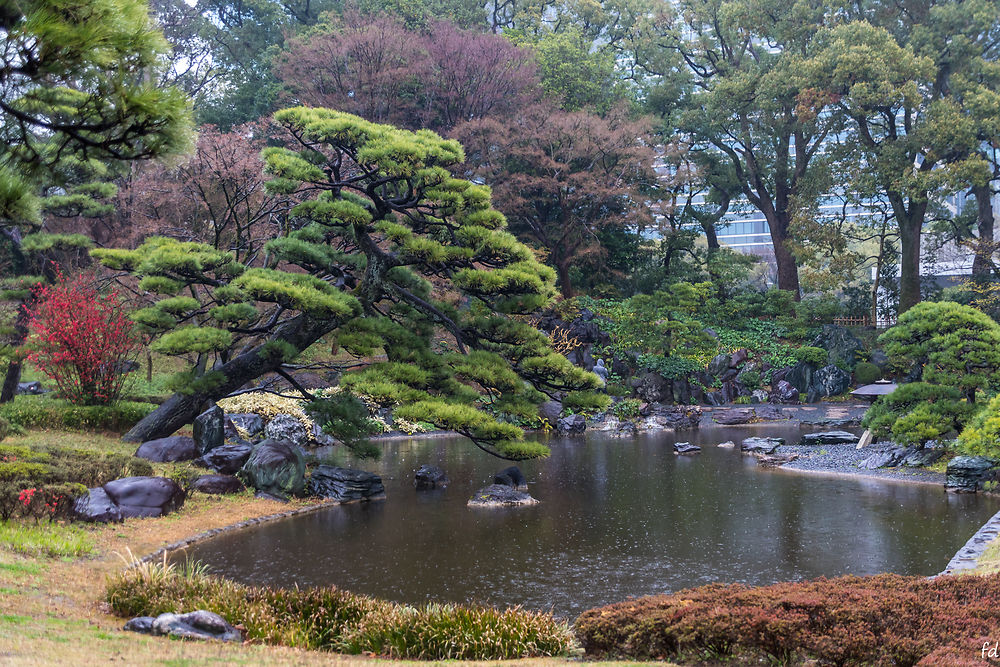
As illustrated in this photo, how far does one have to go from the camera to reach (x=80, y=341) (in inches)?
592

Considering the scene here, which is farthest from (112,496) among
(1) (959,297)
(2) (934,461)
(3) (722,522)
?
(1) (959,297)

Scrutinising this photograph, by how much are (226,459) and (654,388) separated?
1717 cm

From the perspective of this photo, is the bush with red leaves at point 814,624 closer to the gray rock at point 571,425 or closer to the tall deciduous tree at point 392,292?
the tall deciduous tree at point 392,292

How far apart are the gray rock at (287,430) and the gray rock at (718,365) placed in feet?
52.4

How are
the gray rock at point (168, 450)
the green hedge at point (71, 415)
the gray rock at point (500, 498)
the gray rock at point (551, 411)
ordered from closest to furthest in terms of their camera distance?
the gray rock at point (500, 498)
the gray rock at point (168, 450)
the green hedge at point (71, 415)
the gray rock at point (551, 411)

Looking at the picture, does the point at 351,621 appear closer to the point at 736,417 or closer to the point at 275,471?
the point at 275,471

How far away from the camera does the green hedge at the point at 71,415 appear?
14.9m

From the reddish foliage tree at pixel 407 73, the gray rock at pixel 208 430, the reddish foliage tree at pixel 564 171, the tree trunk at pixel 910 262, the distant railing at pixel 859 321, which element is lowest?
the gray rock at pixel 208 430

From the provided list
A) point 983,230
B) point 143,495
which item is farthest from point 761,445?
point 983,230

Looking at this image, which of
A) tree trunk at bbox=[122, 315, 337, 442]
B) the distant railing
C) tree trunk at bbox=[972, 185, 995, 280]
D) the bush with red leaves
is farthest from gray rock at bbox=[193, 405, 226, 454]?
tree trunk at bbox=[972, 185, 995, 280]

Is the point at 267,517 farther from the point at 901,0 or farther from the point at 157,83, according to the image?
the point at 901,0

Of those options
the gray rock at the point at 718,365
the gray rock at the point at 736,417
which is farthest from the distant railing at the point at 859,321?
the gray rock at the point at 736,417

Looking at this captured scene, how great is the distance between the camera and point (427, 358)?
12.4 meters

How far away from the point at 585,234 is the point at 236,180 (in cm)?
1640
